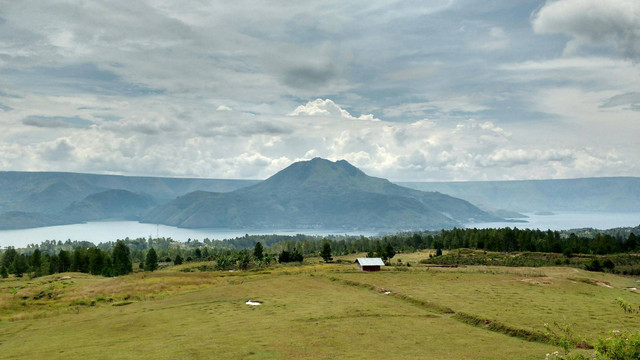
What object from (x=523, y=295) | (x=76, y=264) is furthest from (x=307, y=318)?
(x=76, y=264)

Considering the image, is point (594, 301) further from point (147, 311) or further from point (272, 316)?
point (147, 311)

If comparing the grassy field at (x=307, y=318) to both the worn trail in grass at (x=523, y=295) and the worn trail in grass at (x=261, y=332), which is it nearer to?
the worn trail in grass at (x=261, y=332)

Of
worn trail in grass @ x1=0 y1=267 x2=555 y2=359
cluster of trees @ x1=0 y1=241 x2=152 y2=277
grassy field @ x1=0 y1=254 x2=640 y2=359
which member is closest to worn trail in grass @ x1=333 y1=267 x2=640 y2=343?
grassy field @ x1=0 y1=254 x2=640 y2=359

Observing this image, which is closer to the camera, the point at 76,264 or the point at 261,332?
the point at 261,332

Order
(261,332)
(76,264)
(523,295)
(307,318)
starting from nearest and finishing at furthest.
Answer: (261,332)
(307,318)
(523,295)
(76,264)

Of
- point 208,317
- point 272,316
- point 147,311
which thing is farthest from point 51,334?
point 272,316

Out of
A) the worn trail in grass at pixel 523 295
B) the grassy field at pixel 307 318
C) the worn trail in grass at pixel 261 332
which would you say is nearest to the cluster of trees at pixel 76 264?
the grassy field at pixel 307 318

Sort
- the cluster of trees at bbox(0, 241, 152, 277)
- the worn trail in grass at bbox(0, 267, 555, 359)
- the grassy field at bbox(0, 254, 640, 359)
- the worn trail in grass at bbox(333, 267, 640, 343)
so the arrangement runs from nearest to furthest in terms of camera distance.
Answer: the worn trail in grass at bbox(0, 267, 555, 359) → the grassy field at bbox(0, 254, 640, 359) → the worn trail in grass at bbox(333, 267, 640, 343) → the cluster of trees at bbox(0, 241, 152, 277)

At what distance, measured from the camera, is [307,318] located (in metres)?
45.7

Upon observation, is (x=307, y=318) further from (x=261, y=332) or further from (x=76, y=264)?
(x=76, y=264)

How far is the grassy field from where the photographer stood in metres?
34.0

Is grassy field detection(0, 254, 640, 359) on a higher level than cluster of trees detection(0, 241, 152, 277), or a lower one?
higher

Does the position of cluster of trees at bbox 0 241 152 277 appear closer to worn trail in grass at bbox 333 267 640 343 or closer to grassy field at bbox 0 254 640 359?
grassy field at bbox 0 254 640 359

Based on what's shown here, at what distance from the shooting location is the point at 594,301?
5875 cm
